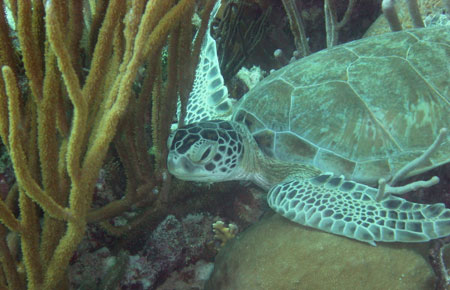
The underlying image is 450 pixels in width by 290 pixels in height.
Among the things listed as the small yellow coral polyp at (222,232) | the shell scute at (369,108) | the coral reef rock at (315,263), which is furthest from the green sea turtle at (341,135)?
the small yellow coral polyp at (222,232)

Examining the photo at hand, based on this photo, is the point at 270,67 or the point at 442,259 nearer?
the point at 442,259

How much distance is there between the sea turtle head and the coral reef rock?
559mm

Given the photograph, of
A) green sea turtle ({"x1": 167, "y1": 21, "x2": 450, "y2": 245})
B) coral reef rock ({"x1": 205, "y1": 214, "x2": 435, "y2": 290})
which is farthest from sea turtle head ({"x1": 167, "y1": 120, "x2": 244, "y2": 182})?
coral reef rock ({"x1": 205, "y1": 214, "x2": 435, "y2": 290})

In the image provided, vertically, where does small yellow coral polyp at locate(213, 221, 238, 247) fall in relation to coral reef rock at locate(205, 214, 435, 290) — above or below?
below

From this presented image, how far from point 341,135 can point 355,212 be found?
61 cm

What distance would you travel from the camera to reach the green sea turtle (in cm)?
201

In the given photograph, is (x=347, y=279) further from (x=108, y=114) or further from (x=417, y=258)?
(x=108, y=114)

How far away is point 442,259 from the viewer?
188 centimetres

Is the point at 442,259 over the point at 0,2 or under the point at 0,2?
under

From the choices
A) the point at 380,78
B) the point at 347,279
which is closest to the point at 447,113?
the point at 380,78

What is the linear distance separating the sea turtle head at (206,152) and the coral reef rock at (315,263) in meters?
0.56

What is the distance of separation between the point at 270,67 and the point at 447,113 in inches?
92.0

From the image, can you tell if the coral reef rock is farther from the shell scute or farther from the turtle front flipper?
the shell scute

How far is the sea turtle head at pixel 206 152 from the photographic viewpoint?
6.78 ft
